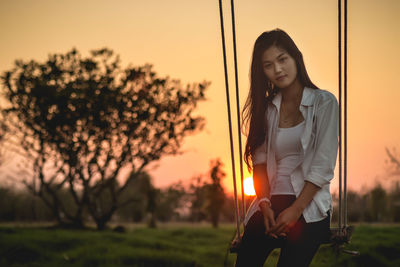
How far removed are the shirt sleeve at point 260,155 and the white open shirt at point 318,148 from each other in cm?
22

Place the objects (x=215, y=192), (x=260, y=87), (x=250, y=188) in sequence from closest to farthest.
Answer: (x=260, y=87) → (x=250, y=188) → (x=215, y=192)

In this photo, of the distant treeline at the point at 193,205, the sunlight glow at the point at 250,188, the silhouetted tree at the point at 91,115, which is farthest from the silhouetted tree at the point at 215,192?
the sunlight glow at the point at 250,188

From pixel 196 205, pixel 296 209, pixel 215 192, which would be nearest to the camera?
pixel 296 209

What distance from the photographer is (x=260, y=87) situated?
2.33 meters

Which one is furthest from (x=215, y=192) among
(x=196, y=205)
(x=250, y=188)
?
(x=250, y=188)

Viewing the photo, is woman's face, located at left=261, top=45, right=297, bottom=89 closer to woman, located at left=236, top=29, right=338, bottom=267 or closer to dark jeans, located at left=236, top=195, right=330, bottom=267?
woman, located at left=236, top=29, right=338, bottom=267

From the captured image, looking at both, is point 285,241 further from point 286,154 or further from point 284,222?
point 286,154

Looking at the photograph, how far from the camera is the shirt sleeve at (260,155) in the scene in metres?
2.23

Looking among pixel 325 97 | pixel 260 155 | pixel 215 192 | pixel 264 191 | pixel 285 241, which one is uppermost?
pixel 325 97

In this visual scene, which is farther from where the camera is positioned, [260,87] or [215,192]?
[215,192]

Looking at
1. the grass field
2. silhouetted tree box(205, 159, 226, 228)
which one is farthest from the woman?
silhouetted tree box(205, 159, 226, 228)

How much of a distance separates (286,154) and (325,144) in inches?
8.3

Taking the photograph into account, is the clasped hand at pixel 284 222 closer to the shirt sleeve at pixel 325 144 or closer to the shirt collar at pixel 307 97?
the shirt sleeve at pixel 325 144

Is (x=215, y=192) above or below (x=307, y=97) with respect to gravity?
below
